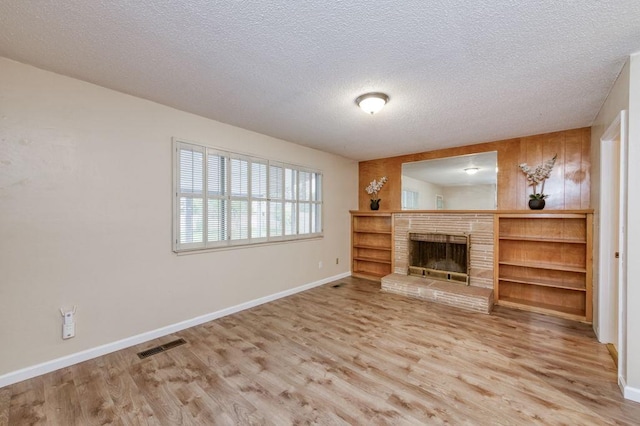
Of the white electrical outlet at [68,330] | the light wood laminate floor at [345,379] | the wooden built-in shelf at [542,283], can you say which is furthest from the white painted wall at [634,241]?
the white electrical outlet at [68,330]

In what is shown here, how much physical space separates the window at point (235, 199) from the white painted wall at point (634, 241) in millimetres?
3729

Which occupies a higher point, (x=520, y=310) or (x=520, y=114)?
(x=520, y=114)

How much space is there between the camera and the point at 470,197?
175 inches

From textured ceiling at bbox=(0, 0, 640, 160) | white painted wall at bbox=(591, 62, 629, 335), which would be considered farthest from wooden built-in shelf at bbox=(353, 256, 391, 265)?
textured ceiling at bbox=(0, 0, 640, 160)

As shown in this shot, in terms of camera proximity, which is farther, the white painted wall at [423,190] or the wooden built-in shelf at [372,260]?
the wooden built-in shelf at [372,260]

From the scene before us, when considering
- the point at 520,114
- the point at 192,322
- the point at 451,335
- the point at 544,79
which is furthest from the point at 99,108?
the point at 520,114

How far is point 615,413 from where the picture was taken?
5.95ft

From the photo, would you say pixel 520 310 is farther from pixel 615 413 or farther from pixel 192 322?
pixel 192 322

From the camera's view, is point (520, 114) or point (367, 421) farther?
point (520, 114)

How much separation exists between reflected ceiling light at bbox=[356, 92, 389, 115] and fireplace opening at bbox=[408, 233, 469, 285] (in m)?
2.79

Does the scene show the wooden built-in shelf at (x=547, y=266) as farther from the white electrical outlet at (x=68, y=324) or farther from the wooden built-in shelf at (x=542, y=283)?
the white electrical outlet at (x=68, y=324)

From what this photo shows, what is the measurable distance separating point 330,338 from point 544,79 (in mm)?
3177

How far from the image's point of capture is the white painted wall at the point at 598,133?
2139 mm

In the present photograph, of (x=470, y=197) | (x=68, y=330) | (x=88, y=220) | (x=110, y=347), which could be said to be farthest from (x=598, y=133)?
(x=68, y=330)
